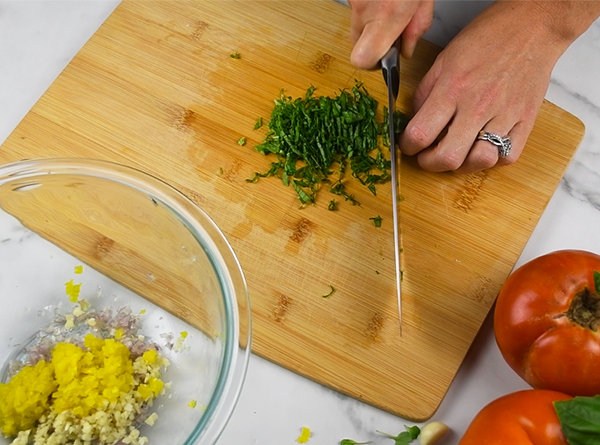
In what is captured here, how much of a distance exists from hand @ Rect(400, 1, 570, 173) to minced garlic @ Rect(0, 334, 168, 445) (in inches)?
31.6

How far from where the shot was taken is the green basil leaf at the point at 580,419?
1.08m

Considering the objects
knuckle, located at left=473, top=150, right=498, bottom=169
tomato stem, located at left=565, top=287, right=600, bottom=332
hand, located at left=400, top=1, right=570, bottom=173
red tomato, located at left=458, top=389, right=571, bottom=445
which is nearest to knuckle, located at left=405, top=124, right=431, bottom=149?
hand, located at left=400, top=1, right=570, bottom=173

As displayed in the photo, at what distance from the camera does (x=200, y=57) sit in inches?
63.6

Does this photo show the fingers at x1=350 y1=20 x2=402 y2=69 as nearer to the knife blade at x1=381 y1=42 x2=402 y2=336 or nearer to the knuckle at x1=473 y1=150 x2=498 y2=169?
the knife blade at x1=381 y1=42 x2=402 y2=336

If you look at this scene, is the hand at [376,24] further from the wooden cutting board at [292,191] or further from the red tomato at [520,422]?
the red tomato at [520,422]

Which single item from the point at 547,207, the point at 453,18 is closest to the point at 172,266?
the point at 547,207

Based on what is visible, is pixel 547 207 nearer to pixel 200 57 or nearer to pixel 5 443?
pixel 200 57

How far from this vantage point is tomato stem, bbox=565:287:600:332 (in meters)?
1.21

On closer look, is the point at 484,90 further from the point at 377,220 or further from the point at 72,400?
the point at 72,400

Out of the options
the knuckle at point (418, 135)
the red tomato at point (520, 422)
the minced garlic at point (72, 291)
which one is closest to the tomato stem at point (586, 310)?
the red tomato at point (520, 422)

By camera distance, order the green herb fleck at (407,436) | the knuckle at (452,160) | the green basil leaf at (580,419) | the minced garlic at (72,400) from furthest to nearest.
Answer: the knuckle at (452,160), the green herb fleck at (407,436), the minced garlic at (72,400), the green basil leaf at (580,419)

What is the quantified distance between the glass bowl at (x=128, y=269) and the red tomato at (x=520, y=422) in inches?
18.3

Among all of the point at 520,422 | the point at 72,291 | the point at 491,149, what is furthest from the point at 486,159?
the point at 72,291

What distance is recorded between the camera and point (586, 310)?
122 centimetres
